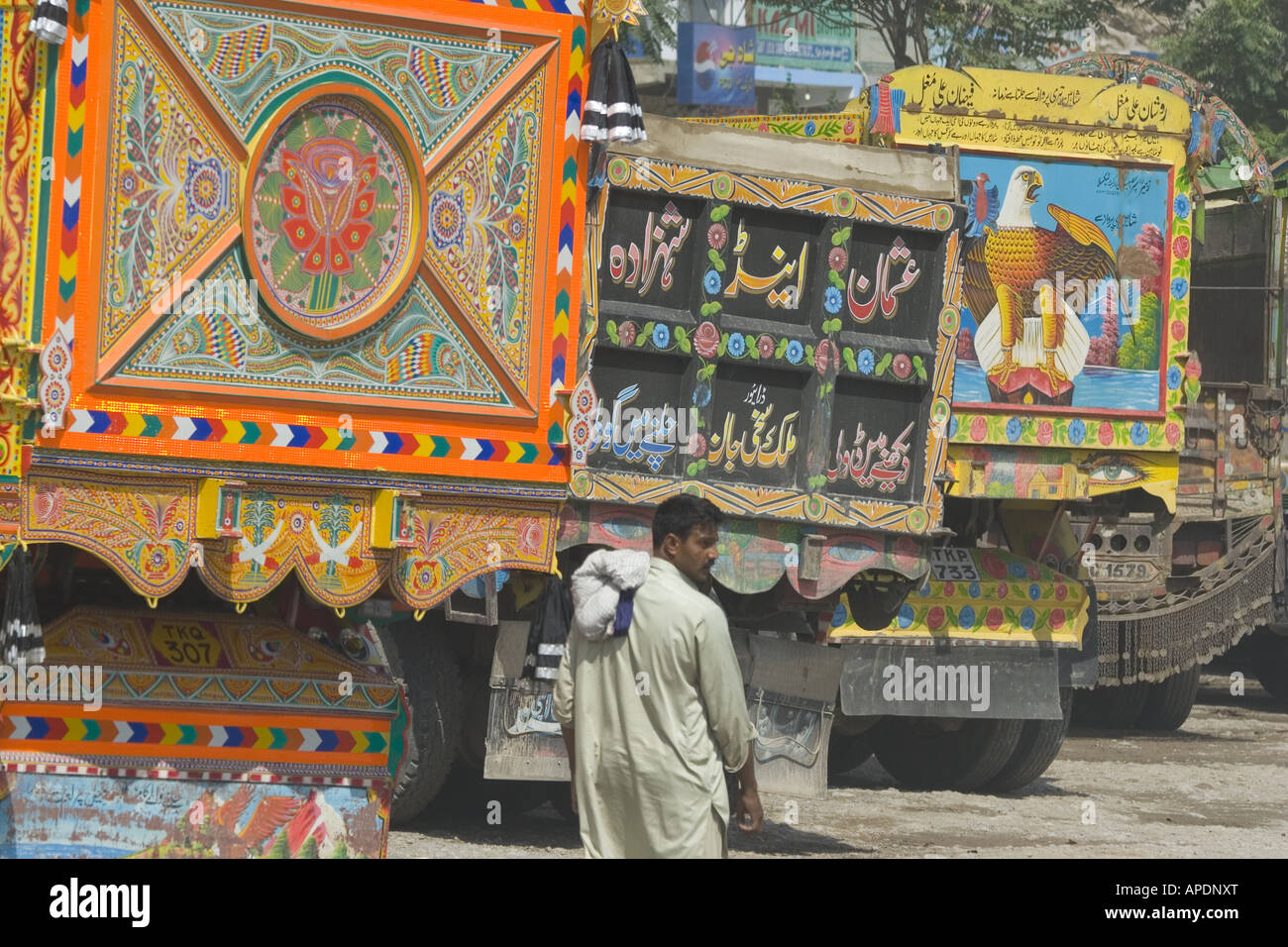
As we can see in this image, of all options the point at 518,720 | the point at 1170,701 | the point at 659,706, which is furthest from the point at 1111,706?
the point at 659,706

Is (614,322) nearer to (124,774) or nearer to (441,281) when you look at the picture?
(441,281)

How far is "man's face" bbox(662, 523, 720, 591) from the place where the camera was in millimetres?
5750

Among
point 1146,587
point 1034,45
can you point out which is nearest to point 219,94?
point 1146,587

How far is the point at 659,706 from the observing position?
5.61 meters

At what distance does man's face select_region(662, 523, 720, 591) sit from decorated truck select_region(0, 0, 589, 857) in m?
1.71

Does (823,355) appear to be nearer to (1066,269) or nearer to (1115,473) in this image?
(1066,269)

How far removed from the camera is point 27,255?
21.4 feet

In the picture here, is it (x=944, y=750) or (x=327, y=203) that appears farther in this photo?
(x=944, y=750)

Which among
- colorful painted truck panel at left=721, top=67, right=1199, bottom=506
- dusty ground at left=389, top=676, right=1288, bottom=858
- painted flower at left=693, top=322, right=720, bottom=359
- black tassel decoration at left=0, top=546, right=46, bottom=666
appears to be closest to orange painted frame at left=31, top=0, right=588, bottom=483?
black tassel decoration at left=0, top=546, right=46, bottom=666

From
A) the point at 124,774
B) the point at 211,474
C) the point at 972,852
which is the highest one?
the point at 211,474

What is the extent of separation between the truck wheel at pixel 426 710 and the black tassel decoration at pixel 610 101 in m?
2.67

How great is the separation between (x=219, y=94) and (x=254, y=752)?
2.37 metres

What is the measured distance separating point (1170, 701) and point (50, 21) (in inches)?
454

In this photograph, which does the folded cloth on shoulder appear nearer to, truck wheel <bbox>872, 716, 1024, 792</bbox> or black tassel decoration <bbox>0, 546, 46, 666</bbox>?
black tassel decoration <bbox>0, 546, 46, 666</bbox>
